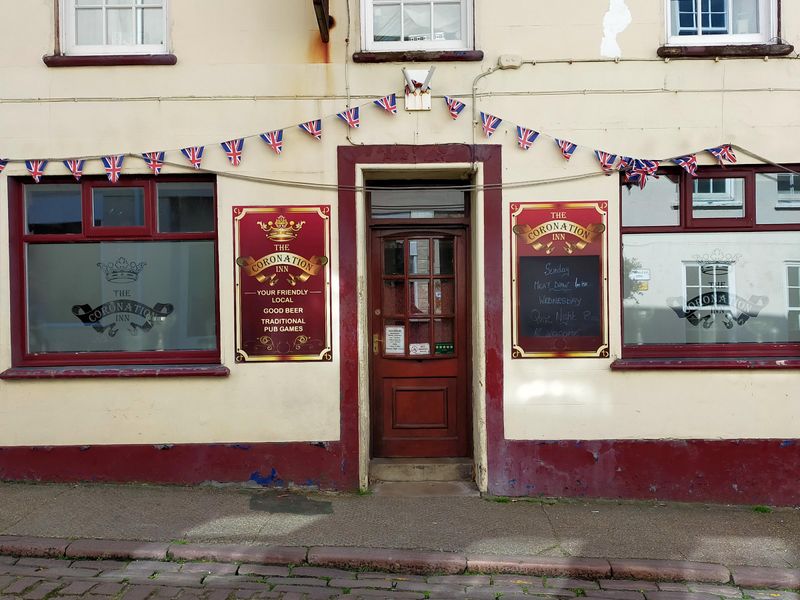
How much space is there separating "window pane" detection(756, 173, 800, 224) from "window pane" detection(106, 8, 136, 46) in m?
6.09

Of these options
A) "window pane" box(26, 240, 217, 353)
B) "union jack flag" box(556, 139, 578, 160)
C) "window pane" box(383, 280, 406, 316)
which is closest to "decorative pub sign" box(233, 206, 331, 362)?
"window pane" box(26, 240, 217, 353)

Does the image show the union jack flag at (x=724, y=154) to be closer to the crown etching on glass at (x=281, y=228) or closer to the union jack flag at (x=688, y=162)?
the union jack flag at (x=688, y=162)

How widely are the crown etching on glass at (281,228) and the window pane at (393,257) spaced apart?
1000 millimetres

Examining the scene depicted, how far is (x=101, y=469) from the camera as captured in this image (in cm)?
654

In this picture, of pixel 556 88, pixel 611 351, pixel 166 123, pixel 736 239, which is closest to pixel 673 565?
pixel 611 351

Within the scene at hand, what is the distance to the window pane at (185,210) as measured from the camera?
6.70 metres

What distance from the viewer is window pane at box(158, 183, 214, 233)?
6695 millimetres

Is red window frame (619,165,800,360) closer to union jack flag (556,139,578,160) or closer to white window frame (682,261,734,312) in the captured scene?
white window frame (682,261,734,312)

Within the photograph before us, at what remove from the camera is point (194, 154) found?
254 inches

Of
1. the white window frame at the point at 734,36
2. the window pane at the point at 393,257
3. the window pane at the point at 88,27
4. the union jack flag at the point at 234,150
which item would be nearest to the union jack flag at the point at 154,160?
the union jack flag at the point at 234,150

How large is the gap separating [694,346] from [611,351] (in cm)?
85

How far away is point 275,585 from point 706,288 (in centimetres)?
472

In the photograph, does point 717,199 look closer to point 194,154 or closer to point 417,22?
point 417,22

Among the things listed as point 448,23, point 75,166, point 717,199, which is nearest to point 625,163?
point 717,199
